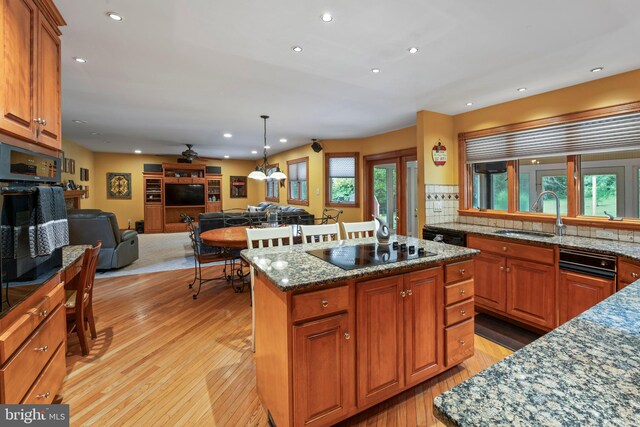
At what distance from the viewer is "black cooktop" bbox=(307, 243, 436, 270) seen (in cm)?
187

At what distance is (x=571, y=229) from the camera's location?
322cm

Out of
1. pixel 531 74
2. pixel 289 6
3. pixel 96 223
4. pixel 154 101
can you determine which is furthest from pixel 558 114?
pixel 96 223

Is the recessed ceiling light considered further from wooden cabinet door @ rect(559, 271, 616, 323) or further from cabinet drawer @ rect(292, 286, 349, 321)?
wooden cabinet door @ rect(559, 271, 616, 323)

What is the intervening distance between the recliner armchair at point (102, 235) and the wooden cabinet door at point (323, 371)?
15.2ft

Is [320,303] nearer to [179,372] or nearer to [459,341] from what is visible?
[459,341]

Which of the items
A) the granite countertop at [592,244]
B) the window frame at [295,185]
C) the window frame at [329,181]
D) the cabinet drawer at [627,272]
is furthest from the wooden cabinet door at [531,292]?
the window frame at [295,185]

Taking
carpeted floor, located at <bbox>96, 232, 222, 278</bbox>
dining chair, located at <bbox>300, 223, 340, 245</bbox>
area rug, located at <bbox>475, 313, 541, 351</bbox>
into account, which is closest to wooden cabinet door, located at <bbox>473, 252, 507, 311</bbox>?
area rug, located at <bbox>475, 313, 541, 351</bbox>

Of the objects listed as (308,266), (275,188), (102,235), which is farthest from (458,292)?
(275,188)

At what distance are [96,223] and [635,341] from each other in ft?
19.1

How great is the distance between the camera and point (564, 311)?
2.68m

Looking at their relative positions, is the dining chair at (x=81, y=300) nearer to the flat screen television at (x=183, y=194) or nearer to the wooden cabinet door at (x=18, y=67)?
the wooden cabinet door at (x=18, y=67)

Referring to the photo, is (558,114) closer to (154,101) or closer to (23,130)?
(23,130)

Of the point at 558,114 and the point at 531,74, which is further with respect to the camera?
the point at 558,114

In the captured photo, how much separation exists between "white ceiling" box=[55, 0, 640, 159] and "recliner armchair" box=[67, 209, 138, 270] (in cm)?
160
